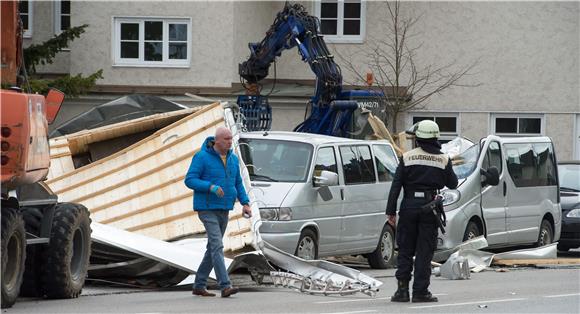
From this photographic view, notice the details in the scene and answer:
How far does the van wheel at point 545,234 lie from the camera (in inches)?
890

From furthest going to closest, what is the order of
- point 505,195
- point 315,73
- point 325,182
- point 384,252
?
point 315,73
point 505,195
point 384,252
point 325,182

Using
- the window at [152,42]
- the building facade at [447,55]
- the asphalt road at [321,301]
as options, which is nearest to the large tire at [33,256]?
the asphalt road at [321,301]

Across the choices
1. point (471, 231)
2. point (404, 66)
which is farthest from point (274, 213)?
point (404, 66)

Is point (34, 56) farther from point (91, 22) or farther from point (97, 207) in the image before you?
point (97, 207)

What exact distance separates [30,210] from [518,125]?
2219 centimetres

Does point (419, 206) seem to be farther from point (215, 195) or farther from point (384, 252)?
point (384, 252)

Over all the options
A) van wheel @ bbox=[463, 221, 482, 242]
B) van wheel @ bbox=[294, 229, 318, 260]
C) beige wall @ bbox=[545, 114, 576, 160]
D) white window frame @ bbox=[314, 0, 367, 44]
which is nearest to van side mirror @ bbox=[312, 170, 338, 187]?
van wheel @ bbox=[294, 229, 318, 260]

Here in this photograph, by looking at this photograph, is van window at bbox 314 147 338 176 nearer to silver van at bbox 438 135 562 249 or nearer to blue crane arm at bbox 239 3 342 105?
silver van at bbox 438 135 562 249

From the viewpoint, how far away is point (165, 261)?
1454 centimetres

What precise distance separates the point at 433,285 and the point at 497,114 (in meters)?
18.1

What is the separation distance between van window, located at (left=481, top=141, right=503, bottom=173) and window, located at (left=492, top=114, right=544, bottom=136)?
38.2 feet

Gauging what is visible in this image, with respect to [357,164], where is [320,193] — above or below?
below

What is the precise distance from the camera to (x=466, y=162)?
2150cm

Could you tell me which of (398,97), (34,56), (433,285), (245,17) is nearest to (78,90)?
(34,56)
